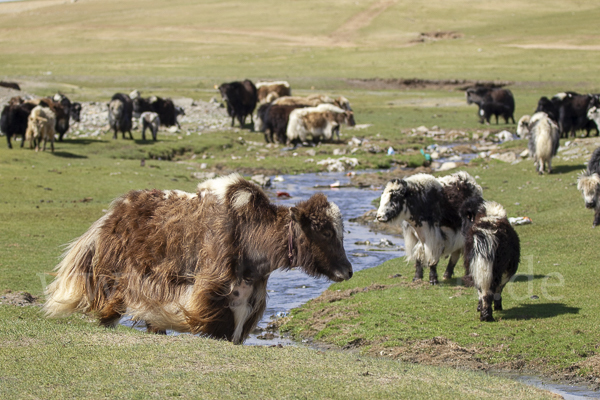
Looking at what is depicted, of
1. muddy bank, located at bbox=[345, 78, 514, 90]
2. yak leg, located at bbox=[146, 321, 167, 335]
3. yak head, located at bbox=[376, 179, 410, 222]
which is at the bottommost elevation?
yak leg, located at bbox=[146, 321, 167, 335]

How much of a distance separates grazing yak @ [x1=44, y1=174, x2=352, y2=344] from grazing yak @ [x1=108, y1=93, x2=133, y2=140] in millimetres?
20849

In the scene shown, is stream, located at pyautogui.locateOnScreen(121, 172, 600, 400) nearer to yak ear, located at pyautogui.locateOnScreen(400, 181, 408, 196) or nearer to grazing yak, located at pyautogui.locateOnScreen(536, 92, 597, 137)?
yak ear, located at pyautogui.locateOnScreen(400, 181, 408, 196)

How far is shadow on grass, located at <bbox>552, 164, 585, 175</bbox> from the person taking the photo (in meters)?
19.3

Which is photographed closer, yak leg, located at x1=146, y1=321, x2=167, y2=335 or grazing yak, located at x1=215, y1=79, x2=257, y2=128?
yak leg, located at x1=146, y1=321, x2=167, y2=335

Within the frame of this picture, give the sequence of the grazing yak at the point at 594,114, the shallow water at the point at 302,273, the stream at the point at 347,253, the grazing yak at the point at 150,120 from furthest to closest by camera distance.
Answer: the grazing yak at the point at 150,120
the grazing yak at the point at 594,114
the shallow water at the point at 302,273
the stream at the point at 347,253

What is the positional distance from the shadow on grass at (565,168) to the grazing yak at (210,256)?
598 inches

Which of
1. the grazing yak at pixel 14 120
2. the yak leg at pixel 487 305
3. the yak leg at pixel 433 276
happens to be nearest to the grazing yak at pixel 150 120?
the grazing yak at pixel 14 120

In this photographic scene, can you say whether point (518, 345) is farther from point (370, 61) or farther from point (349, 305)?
point (370, 61)

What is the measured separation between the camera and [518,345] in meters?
7.39

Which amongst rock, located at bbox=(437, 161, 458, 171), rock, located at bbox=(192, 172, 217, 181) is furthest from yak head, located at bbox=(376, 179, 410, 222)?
rock, located at bbox=(437, 161, 458, 171)

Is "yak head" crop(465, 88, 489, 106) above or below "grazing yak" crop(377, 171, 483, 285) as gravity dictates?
above

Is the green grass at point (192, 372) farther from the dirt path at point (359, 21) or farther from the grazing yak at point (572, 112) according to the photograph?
the dirt path at point (359, 21)

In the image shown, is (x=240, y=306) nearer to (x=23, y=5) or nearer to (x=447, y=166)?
(x=447, y=166)

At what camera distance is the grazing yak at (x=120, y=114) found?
2592cm
